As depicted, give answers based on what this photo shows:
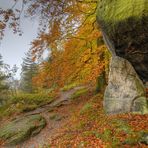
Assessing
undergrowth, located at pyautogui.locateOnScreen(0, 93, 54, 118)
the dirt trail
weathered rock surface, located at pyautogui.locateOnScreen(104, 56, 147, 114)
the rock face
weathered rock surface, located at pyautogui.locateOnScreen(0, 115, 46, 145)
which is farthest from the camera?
undergrowth, located at pyautogui.locateOnScreen(0, 93, 54, 118)

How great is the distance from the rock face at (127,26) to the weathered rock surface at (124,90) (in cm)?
164

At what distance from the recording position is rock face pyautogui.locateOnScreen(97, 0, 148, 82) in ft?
33.3

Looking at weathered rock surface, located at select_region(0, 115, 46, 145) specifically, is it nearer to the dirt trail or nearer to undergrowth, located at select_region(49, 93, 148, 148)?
the dirt trail

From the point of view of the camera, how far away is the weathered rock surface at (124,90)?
45.2 feet

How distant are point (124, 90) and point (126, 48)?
3.24 metres

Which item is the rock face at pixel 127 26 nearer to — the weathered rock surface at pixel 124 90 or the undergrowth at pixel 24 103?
the weathered rock surface at pixel 124 90

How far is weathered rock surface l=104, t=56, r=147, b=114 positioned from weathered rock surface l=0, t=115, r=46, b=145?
5279mm

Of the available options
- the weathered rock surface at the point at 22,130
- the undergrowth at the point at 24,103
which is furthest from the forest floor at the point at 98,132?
the undergrowth at the point at 24,103

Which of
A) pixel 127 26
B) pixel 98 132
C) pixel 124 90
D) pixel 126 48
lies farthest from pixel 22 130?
pixel 127 26

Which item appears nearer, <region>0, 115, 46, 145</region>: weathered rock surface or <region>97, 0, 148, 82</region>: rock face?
<region>97, 0, 148, 82</region>: rock face

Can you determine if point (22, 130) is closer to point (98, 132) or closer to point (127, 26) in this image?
point (98, 132)

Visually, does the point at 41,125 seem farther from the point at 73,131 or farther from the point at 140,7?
the point at 140,7

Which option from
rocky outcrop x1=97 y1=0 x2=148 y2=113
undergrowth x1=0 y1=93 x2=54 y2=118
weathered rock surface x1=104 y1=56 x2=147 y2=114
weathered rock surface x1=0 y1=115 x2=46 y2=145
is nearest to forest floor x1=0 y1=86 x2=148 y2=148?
weathered rock surface x1=0 y1=115 x2=46 y2=145

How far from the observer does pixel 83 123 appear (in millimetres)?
14312
